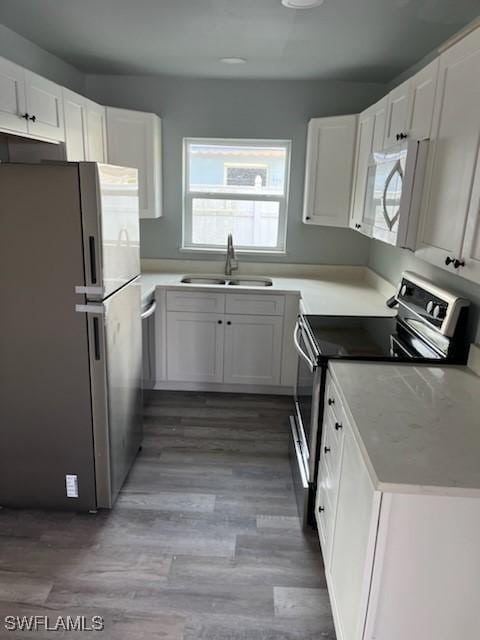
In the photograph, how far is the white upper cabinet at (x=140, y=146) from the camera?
3457mm

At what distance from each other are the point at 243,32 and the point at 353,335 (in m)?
1.75

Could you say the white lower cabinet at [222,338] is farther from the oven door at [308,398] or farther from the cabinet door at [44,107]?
the cabinet door at [44,107]

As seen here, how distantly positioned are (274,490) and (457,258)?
1.56 meters

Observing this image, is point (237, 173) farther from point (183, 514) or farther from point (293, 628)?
point (293, 628)

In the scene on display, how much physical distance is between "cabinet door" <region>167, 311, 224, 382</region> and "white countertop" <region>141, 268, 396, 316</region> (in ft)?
0.79

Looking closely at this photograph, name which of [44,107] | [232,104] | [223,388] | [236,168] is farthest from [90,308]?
[232,104]

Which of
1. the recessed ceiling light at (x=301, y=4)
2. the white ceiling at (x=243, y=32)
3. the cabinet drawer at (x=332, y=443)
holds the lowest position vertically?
the cabinet drawer at (x=332, y=443)

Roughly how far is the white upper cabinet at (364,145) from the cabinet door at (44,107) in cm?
185

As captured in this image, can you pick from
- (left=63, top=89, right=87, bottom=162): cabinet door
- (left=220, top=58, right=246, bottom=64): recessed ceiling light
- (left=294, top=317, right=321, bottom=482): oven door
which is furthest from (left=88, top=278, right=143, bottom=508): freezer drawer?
(left=220, top=58, right=246, bottom=64): recessed ceiling light

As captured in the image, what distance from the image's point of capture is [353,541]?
1385 millimetres

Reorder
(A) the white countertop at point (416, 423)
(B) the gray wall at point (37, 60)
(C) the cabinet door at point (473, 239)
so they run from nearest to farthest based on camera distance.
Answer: (A) the white countertop at point (416, 423) < (C) the cabinet door at point (473, 239) < (B) the gray wall at point (37, 60)

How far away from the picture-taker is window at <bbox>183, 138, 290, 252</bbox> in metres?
3.88

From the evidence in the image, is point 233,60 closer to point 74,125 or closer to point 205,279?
point 74,125

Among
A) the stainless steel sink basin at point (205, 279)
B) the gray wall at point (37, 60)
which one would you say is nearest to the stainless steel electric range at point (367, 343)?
the stainless steel sink basin at point (205, 279)
